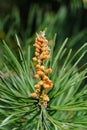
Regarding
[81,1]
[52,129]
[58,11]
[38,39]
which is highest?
[58,11]

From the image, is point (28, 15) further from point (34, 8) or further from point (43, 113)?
point (43, 113)

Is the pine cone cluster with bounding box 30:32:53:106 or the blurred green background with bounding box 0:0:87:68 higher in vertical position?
the blurred green background with bounding box 0:0:87:68

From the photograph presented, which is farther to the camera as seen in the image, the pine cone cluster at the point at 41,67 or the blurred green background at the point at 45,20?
A: the blurred green background at the point at 45,20

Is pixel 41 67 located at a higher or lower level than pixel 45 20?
lower

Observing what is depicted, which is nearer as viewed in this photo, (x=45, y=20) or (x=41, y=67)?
(x=41, y=67)

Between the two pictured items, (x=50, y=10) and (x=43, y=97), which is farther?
(x=50, y=10)

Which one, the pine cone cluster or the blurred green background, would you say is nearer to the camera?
the pine cone cluster

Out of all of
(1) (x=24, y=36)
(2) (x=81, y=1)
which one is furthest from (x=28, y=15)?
(2) (x=81, y=1)

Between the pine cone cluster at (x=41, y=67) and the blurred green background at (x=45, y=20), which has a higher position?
the blurred green background at (x=45, y=20)
